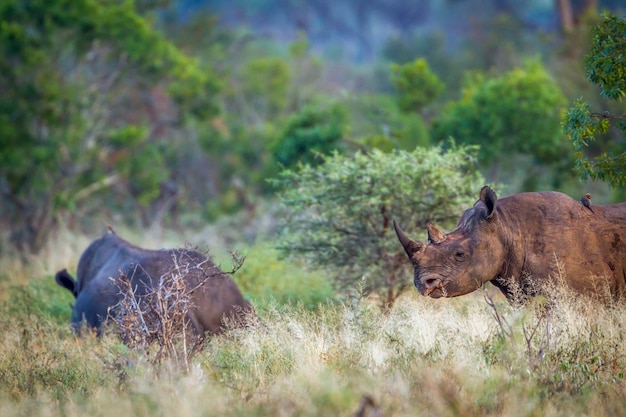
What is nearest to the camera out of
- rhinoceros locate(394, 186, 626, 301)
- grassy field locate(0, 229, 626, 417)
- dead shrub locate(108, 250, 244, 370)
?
grassy field locate(0, 229, 626, 417)

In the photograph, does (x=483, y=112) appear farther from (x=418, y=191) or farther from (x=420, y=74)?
(x=418, y=191)


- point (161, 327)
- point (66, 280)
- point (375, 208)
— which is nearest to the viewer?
point (161, 327)

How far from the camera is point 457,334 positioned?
9023 millimetres

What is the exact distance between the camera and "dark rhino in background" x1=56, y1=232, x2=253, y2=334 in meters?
10.7

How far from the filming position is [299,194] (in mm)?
13203

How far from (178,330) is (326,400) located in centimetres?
279

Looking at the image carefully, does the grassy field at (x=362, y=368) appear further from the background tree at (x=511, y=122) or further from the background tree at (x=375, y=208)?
the background tree at (x=511, y=122)

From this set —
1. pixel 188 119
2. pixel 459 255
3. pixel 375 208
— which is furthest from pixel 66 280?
pixel 188 119

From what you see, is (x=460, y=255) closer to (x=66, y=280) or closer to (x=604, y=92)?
(x=604, y=92)

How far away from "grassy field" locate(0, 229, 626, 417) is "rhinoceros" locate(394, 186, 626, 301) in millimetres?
303

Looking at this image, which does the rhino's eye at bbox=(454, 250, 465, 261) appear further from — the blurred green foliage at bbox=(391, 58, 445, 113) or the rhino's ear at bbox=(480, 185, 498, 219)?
the blurred green foliage at bbox=(391, 58, 445, 113)

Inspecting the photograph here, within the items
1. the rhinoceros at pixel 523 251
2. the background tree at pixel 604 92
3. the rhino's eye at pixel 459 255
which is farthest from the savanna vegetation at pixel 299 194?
the rhino's eye at pixel 459 255

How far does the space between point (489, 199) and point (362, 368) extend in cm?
235

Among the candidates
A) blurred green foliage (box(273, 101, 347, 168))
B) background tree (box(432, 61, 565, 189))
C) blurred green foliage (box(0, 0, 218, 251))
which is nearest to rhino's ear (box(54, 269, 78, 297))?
blurred green foliage (box(273, 101, 347, 168))
